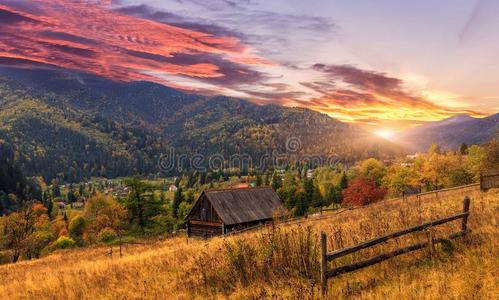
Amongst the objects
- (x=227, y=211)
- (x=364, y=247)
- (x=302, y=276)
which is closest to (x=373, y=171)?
(x=227, y=211)

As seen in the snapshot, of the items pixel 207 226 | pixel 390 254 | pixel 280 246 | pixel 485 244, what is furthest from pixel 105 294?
pixel 207 226

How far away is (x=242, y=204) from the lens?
51125mm

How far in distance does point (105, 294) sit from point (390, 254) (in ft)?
30.2

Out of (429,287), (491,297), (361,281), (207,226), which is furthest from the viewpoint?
(207,226)

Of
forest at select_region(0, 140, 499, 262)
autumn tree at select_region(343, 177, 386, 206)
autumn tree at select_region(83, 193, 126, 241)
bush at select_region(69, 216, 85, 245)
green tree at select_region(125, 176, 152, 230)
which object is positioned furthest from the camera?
bush at select_region(69, 216, 85, 245)

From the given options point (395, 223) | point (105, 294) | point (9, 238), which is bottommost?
point (9, 238)

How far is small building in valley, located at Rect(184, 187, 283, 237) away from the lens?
48125mm

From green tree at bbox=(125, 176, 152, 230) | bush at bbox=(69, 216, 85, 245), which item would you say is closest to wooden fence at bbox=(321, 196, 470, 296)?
green tree at bbox=(125, 176, 152, 230)

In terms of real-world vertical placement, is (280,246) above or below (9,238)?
above

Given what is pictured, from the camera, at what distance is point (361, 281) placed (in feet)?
32.7

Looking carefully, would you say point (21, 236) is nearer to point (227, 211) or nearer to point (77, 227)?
point (77, 227)

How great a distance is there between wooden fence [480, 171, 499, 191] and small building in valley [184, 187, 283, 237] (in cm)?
2409

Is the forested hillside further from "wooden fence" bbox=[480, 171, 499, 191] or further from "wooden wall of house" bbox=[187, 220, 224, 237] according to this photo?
"wooden fence" bbox=[480, 171, 499, 191]

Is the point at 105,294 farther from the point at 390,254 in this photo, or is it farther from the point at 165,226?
the point at 165,226
